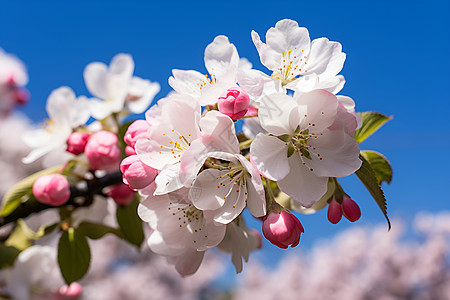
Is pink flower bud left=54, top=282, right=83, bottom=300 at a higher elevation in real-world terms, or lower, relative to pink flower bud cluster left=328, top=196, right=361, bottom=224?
lower

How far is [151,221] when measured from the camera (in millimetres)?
1010

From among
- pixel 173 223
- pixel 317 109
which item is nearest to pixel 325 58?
pixel 317 109

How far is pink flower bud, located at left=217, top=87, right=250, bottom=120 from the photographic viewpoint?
86 cm

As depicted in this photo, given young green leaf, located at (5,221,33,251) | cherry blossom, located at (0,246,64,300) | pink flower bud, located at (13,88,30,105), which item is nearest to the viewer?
young green leaf, located at (5,221,33,251)

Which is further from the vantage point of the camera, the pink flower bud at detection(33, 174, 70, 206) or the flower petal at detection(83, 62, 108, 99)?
the flower petal at detection(83, 62, 108, 99)

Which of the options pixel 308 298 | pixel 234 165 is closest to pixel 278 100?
pixel 234 165

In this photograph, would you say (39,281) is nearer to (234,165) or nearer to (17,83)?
(234,165)

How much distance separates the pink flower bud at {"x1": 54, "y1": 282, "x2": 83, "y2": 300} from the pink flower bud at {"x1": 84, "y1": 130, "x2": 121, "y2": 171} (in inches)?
26.4

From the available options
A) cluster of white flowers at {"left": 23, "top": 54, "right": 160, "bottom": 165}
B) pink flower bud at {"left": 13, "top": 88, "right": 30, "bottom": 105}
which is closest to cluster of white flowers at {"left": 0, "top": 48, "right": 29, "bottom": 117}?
pink flower bud at {"left": 13, "top": 88, "right": 30, "bottom": 105}

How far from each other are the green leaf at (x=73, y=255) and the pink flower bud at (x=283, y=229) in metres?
0.72

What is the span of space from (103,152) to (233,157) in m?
0.54

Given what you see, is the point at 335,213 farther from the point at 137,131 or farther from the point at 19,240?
the point at 19,240

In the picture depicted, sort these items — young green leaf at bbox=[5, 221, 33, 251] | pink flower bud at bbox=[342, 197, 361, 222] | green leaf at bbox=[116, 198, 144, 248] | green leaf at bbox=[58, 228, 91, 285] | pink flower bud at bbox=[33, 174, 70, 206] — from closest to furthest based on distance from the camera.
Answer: pink flower bud at bbox=[342, 197, 361, 222]
pink flower bud at bbox=[33, 174, 70, 206]
green leaf at bbox=[58, 228, 91, 285]
green leaf at bbox=[116, 198, 144, 248]
young green leaf at bbox=[5, 221, 33, 251]

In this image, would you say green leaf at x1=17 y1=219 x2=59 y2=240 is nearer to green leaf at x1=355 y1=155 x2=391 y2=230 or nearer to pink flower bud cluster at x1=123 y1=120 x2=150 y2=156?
pink flower bud cluster at x1=123 y1=120 x2=150 y2=156
